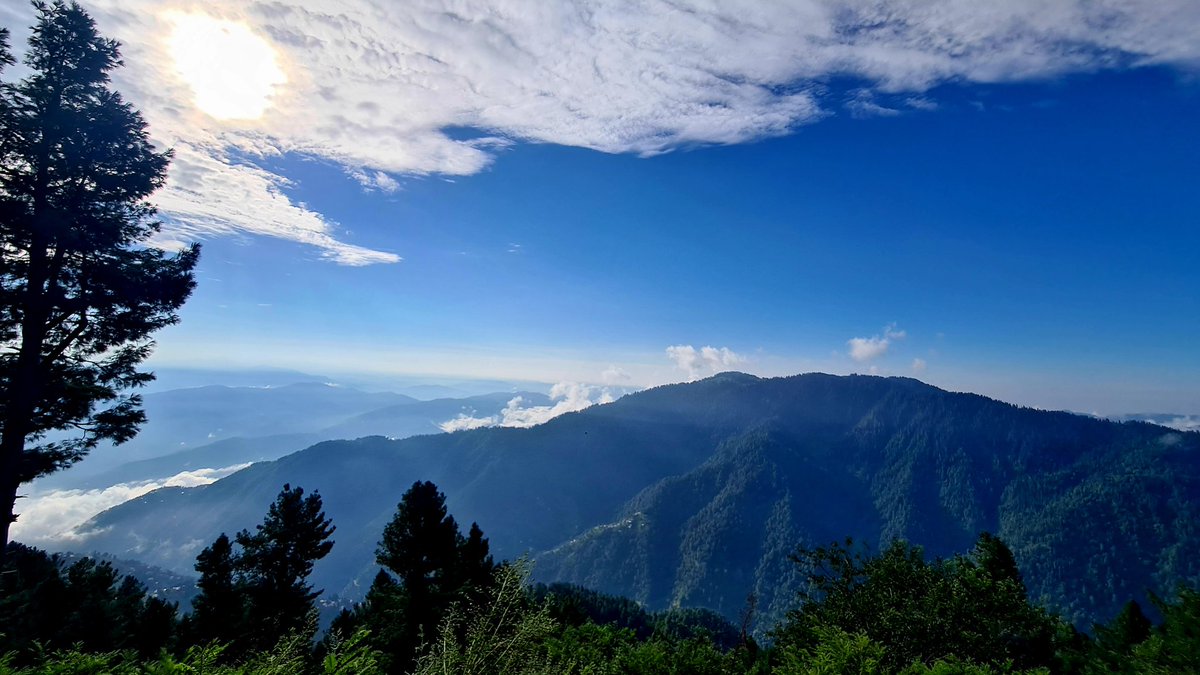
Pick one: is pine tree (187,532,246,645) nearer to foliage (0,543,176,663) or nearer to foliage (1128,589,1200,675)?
foliage (0,543,176,663)

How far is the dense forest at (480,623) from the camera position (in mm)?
7695

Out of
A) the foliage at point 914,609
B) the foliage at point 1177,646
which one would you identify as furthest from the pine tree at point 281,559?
the foliage at point 1177,646

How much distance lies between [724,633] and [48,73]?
197m

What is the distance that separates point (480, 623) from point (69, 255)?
14996 millimetres

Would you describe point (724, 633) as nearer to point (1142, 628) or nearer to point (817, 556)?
point (1142, 628)

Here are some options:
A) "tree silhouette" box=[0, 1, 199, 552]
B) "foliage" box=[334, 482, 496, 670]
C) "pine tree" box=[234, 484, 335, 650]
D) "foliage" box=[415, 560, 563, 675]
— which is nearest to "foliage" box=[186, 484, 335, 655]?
"pine tree" box=[234, 484, 335, 650]

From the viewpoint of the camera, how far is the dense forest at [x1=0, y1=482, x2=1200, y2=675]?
770cm

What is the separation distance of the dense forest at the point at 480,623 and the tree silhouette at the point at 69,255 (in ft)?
17.4

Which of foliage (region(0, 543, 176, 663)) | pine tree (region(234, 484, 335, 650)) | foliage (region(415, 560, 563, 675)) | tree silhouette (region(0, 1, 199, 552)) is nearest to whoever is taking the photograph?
foliage (region(415, 560, 563, 675))

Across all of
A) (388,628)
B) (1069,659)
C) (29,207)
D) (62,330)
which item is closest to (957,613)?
(1069,659)

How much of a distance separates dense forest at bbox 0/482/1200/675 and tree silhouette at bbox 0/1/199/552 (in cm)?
530

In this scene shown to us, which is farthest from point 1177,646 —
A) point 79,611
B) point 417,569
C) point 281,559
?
point 79,611

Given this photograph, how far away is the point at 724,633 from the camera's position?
168500 millimetres

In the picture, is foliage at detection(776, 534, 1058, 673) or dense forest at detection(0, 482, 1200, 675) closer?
dense forest at detection(0, 482, 1200, 675)
